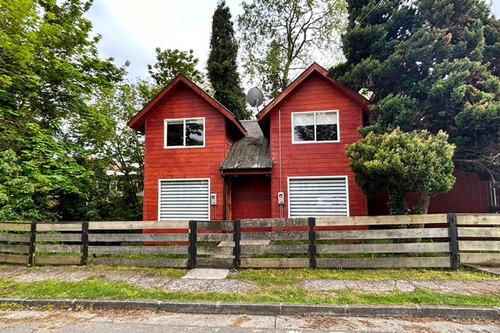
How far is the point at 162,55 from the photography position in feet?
64.5

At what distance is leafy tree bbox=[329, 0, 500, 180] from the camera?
7.67 meters

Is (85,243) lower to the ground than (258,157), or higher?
lower

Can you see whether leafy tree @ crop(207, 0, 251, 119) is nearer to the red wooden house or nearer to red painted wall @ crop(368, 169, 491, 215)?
Result: the red wooden house

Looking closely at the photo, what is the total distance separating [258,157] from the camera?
1099 cm

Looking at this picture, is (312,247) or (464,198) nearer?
(312,247)

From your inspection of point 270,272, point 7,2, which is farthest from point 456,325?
point 7,2

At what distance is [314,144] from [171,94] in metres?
6.81

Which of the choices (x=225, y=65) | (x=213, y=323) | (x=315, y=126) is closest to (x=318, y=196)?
(x=315, y=126)

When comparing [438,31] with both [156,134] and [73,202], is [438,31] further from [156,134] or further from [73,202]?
[73,202]

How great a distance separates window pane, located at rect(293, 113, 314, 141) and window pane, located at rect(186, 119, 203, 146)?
163 inches

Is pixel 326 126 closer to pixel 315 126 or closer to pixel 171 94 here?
Result: pixel 315 126

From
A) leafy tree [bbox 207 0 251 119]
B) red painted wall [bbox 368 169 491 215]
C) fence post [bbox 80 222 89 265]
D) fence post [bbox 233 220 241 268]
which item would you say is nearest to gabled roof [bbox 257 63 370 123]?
red painted wall [bbox 368 169 491 215]

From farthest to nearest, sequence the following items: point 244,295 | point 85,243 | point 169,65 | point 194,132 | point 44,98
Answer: point 169,65, point 44,98, point 194,132, point 85,243, point 244,295

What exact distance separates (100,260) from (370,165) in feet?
26.6
